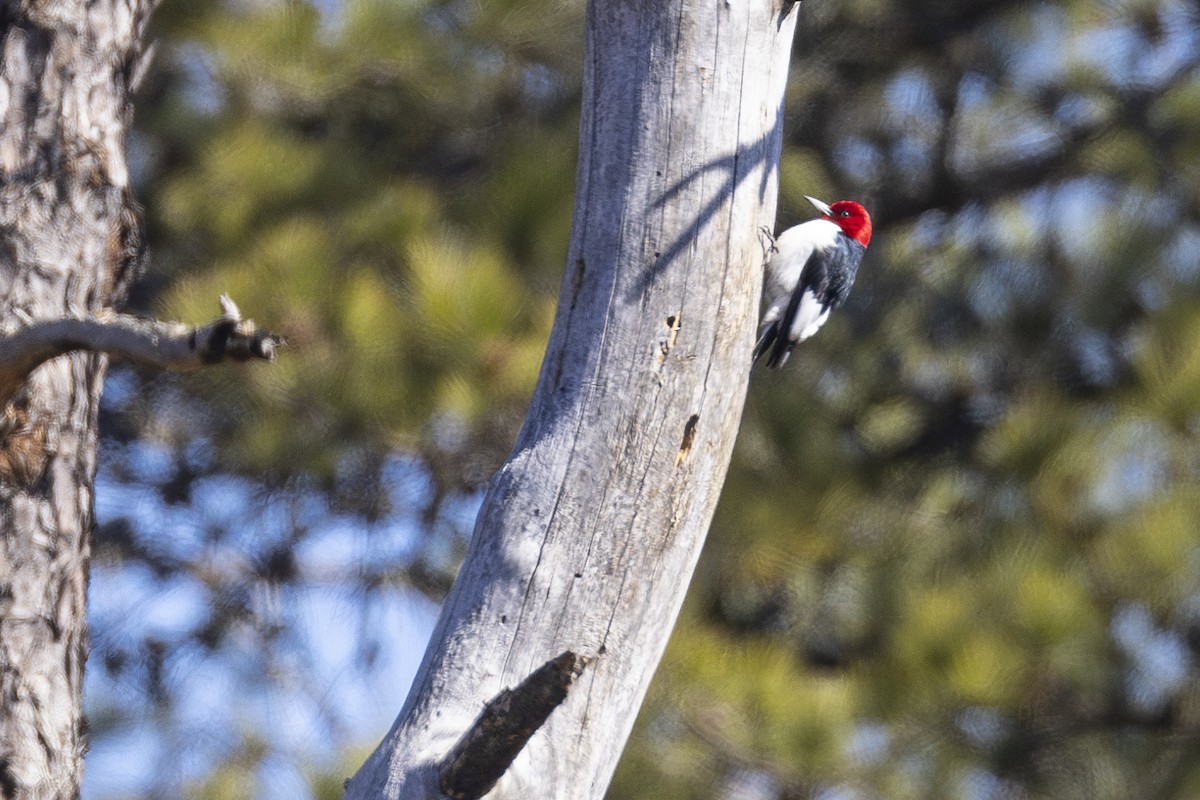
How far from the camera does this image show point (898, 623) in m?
3.06

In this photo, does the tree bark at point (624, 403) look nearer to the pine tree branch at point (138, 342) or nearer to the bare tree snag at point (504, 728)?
the bare tree snag at point (504, 728)

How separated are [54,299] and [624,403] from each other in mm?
1174

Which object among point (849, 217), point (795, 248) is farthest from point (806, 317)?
point (849, 217)

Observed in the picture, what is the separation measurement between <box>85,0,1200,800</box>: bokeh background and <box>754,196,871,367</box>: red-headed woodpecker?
0.87ft

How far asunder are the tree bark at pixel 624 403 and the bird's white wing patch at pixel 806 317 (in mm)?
1156

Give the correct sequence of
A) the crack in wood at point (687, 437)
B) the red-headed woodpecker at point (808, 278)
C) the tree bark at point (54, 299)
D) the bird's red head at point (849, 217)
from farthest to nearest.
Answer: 1. the bird's red head at point (849, 217)
2. the red-headed woodpecker at point (808, 278)
3. the tree bark at point (54, 299)
4. the crack in wood at point (687, 437)

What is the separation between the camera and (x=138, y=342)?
158 cm

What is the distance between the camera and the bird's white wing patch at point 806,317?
303 cm

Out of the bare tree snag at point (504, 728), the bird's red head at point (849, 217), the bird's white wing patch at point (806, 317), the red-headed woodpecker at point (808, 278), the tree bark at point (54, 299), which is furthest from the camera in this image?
the bird's red head at point (849, 217)

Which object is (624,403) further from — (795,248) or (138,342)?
(795,248)

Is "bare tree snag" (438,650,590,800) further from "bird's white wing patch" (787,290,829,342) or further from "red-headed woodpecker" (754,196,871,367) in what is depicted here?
"bird's white wing patch" (787,290,829,342)

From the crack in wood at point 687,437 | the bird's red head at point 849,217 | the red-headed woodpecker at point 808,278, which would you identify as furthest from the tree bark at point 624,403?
the bird's red head at point 849,217

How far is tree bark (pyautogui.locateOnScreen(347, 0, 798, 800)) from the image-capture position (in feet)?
5.26

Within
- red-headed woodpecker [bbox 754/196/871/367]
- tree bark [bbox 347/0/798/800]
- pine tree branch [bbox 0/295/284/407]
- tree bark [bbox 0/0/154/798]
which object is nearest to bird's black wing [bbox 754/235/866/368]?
red-headed woodpecker [bbox 754/196/871/367]
